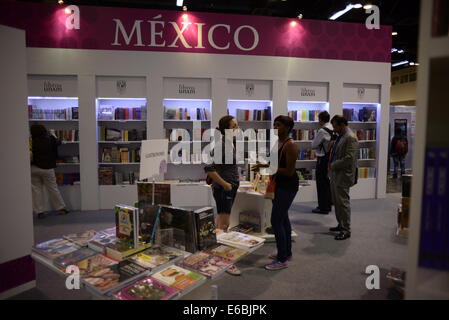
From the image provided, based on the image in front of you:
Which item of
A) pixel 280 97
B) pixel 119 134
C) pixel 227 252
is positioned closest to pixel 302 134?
pixel 280 97

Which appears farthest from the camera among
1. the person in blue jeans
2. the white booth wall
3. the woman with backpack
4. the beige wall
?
the beige wall

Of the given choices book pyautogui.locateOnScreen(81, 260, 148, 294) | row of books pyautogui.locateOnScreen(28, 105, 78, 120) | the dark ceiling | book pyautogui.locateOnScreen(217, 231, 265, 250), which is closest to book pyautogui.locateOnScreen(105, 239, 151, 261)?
book pyautogui.locateOnScreen(81, 260, 148, 294)

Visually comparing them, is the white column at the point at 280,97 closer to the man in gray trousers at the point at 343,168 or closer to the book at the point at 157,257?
the man in gray trousers at the point at 343,168

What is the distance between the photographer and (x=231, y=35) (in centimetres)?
614

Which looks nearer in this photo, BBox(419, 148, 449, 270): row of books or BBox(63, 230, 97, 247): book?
BBox(419, 148, 449, 270): row of books

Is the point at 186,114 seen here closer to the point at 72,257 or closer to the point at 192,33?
the point at 192,33

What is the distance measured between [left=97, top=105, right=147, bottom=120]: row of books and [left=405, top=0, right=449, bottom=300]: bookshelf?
5558 millimetres

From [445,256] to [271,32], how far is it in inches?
236

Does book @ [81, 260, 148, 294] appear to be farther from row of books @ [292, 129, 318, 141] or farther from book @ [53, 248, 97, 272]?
row of books @ [292, 129, 318, 141]

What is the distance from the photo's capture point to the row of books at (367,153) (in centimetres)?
709

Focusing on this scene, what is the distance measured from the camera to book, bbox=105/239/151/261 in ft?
6.52

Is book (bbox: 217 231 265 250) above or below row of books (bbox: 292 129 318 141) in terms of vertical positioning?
below

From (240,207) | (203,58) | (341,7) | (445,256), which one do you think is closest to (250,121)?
(203,58)

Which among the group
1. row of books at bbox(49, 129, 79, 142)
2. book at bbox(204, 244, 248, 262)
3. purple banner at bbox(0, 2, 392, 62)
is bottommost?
book at bbox(204, 244, 248, 262)
